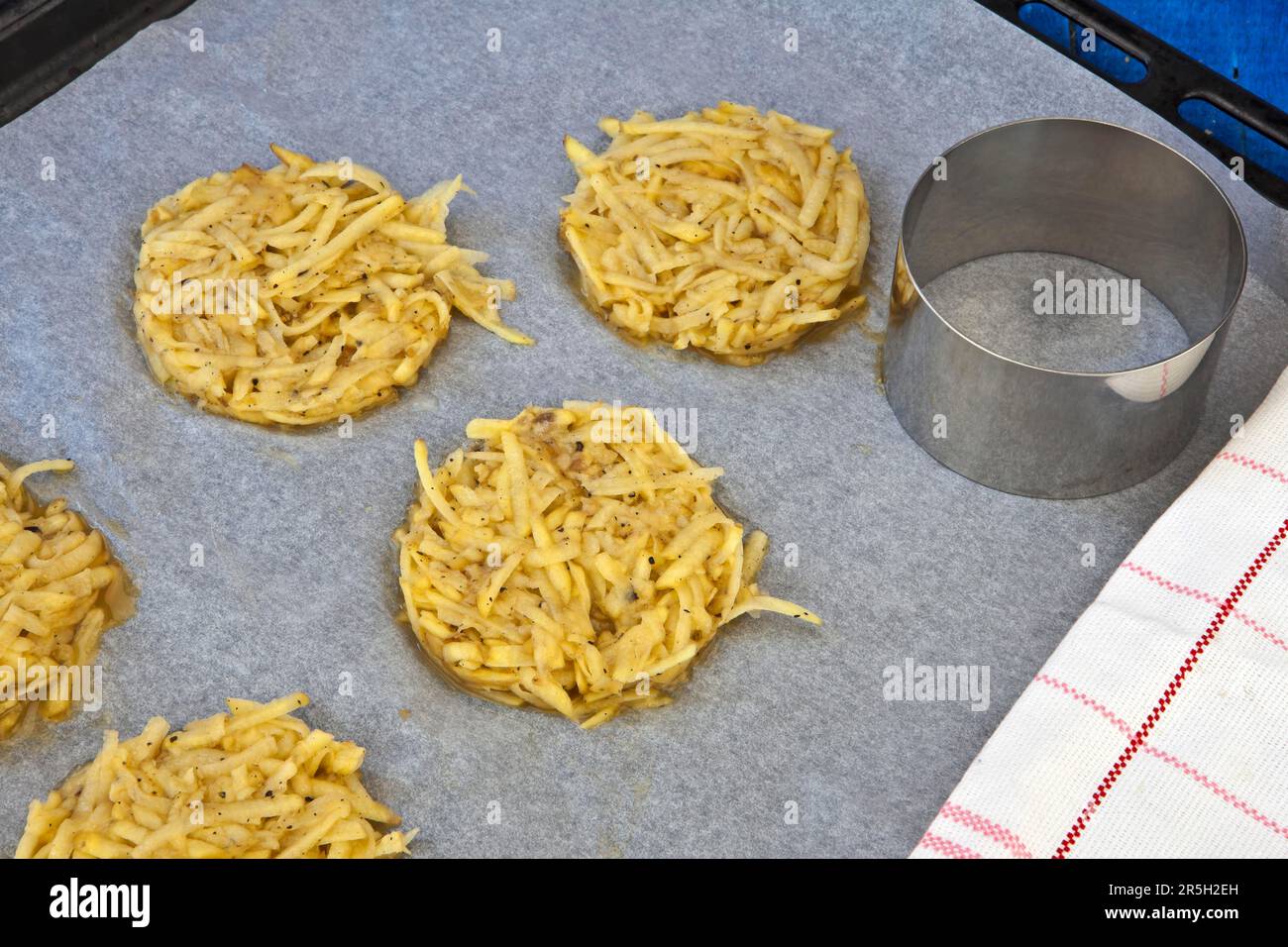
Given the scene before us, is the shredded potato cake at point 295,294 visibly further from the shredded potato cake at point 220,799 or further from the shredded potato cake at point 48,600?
the shredded potato cake at point 220,799

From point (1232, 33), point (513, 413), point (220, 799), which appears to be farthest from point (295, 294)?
point (1232, 33)

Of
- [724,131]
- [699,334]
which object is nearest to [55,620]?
[699,334]

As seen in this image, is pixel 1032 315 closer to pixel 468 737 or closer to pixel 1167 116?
pixel 1167 116

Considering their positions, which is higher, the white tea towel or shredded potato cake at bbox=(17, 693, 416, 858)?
the white tea towel

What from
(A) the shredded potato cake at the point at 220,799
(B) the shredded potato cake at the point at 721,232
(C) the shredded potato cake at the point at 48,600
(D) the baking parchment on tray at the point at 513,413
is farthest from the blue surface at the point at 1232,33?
(C) the shredded potato cake at the point at 48,600

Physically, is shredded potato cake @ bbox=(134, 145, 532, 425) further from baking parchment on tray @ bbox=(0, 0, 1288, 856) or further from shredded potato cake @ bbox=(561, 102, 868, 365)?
shredded potato cake @ bbox=(561, 102, 868, 365)

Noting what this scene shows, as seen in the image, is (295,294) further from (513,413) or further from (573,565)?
(573,565)

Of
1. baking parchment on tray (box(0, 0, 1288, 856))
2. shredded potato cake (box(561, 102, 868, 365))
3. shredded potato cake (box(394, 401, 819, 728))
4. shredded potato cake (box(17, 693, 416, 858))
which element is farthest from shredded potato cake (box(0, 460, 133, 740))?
shredded potato cake (box(561, 102, 868, 365))

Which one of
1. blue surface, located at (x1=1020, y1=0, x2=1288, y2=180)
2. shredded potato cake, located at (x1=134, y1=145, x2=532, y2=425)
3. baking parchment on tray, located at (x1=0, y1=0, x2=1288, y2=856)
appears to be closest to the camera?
baking parchment on tray, located at (x1=0, y1=0, x2=1288, y2=856)
